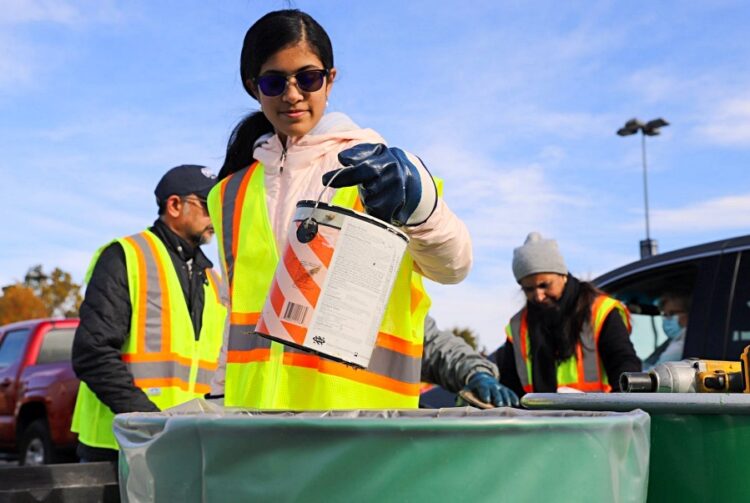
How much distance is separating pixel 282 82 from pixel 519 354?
9.27 ft

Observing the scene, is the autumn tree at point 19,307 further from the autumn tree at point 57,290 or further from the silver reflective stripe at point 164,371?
the silver reflective stripe at point 164,371

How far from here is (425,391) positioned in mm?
5262

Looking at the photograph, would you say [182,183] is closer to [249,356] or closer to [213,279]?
[213,279]

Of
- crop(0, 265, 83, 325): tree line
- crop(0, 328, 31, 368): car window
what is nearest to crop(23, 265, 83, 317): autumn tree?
crop(0, 265, 83, 325): tree line

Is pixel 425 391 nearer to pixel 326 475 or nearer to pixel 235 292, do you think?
pixel 235 292

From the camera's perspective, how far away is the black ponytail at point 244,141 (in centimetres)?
257

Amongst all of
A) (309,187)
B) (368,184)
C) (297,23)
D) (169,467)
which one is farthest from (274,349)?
(169,467)

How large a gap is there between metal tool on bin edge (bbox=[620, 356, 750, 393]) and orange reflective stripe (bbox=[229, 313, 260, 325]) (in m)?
0.96

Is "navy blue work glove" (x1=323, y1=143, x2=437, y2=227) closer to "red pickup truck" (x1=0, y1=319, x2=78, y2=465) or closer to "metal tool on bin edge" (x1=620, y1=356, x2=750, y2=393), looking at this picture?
"metal tool on bin edge" (x1=620, y1=356, x2=750, y2=393)

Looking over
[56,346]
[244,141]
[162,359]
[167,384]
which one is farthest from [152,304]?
[56,346]

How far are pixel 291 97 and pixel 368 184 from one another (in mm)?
670

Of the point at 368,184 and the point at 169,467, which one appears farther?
the point at 368,184

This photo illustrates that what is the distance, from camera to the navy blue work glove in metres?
1.68

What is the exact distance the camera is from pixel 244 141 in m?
2.59
